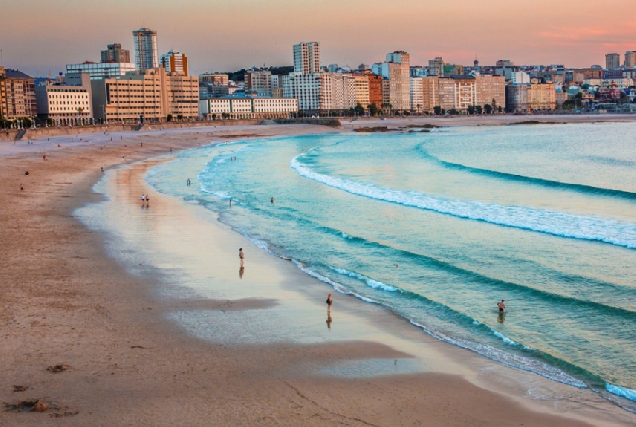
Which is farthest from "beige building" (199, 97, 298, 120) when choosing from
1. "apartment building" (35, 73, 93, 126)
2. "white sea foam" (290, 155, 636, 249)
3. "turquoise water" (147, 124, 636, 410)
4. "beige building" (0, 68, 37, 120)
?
"white sea foam" (290, 155, 636, 249)

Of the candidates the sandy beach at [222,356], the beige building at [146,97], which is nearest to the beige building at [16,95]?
the beige building at [146,97]

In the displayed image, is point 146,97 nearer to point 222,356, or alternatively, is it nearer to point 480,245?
point 480,245

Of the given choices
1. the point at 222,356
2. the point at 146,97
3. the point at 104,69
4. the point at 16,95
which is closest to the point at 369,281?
the point at 222,356

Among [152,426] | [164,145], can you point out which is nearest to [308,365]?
[152,426]

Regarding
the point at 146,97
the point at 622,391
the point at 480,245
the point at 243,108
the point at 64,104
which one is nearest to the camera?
the point at 622,391

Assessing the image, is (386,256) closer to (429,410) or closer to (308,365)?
(308,365)

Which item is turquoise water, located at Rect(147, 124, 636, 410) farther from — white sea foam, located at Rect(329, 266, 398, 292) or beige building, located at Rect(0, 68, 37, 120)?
beige building, located at Rect(0, 68, 37, 120)

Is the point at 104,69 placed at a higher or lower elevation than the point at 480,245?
higher
